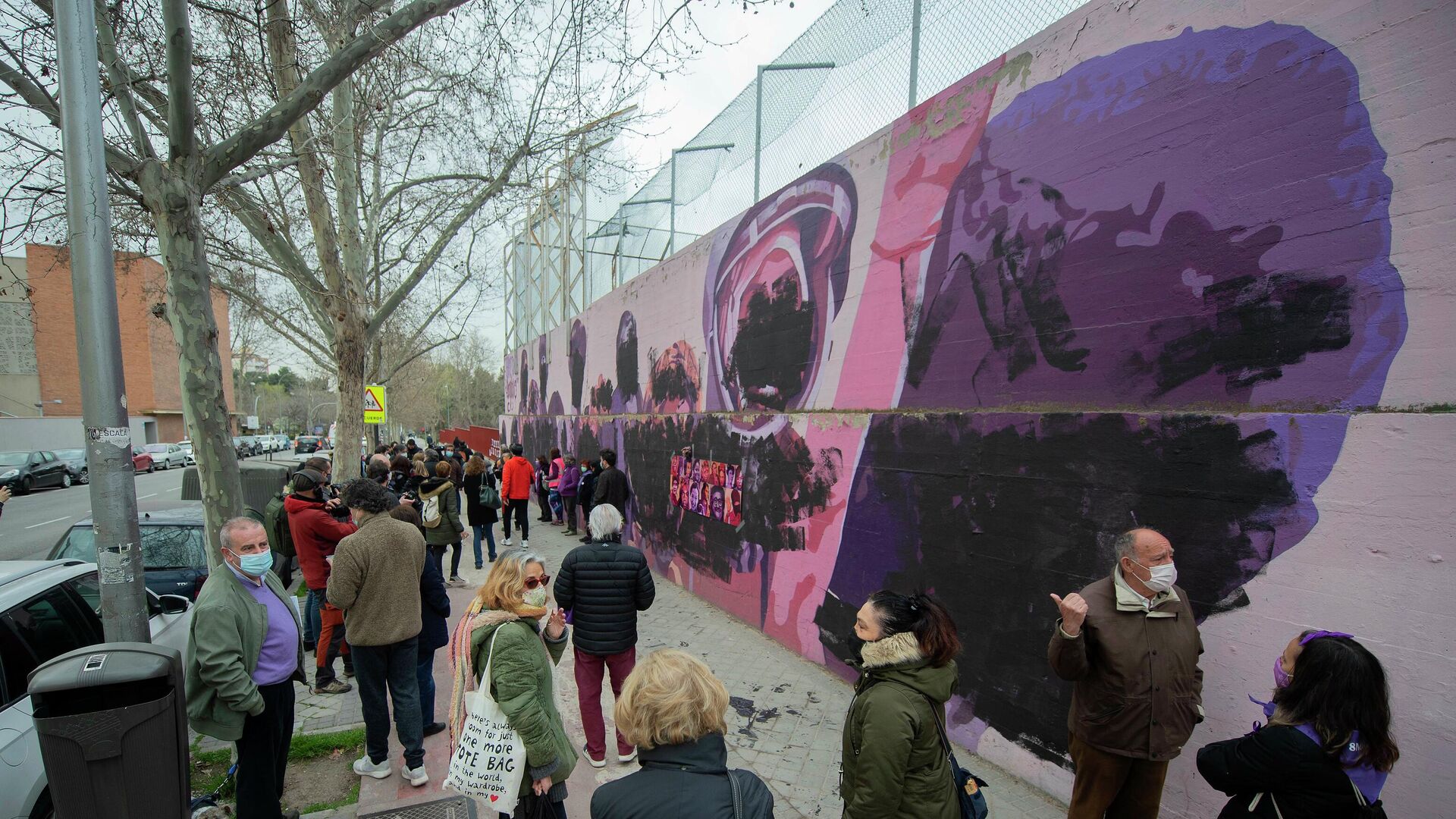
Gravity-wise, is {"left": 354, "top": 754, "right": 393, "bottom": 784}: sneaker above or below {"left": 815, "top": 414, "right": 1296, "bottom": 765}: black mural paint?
below

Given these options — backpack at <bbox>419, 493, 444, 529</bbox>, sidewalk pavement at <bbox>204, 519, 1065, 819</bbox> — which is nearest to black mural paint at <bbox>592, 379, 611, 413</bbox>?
backpack at <bbox>419, 493, 444, 529</bbox>

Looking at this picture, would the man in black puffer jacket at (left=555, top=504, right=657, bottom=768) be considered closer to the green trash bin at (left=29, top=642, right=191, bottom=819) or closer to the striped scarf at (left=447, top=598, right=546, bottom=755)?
the striped scarf at (left=447, top=598, right=546, bottom=755)

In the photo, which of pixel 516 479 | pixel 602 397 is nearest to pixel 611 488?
pixel 516 479

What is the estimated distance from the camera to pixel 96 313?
3.10 meters

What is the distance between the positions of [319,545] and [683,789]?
4623mm

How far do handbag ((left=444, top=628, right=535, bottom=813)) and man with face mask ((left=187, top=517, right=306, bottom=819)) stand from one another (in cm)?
117

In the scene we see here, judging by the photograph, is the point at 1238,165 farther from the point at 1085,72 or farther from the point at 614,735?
the point at 614,735

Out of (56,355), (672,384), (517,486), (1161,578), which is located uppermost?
(56,355)

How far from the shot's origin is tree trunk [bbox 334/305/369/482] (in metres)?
10.8

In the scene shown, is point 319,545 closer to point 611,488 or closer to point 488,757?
point 488,757

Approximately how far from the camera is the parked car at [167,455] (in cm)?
3048

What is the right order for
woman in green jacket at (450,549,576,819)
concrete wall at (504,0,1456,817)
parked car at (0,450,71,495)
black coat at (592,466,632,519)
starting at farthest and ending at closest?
parked car at (0,450,71,495), black coat at (592,466,632,519), woman in green jacket at (450,549,576,819), concrete wall at (504,0,1456,817)

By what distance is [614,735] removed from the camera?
171 inches

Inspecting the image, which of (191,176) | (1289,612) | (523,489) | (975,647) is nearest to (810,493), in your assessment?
(975,647)
